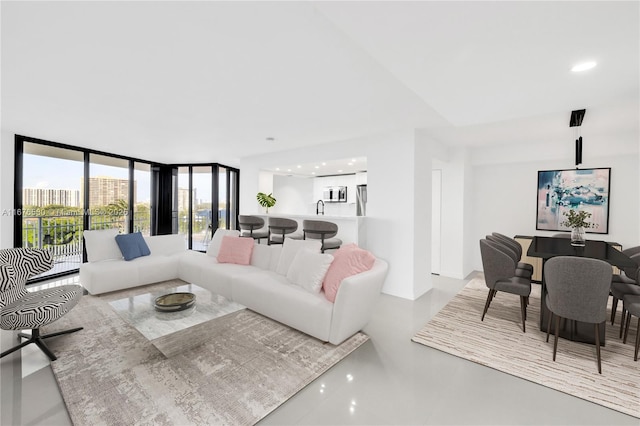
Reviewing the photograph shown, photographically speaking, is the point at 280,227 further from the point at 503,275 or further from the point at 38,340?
the point at 503,275

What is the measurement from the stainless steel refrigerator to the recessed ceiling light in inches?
174

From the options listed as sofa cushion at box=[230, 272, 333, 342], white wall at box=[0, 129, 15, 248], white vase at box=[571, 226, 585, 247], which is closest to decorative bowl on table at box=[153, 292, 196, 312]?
sofa cushion at box=[230, 272, 333, 342]

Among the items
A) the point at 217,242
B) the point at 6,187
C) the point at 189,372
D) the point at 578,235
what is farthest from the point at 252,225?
the point at 578,235

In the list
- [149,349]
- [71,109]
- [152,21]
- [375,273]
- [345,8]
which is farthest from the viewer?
[71,109]

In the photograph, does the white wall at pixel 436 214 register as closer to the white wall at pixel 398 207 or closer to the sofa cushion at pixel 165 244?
the white wall at pixel 398 207

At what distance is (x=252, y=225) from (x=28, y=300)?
118 inches

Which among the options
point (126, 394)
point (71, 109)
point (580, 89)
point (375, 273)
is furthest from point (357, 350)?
point (71, 109)

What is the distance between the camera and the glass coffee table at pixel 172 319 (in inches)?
Result: 91.7

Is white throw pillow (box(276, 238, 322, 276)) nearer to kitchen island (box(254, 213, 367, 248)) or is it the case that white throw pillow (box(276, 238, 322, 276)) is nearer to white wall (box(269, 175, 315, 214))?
kitchen island (box(254, 213, 367, 248))

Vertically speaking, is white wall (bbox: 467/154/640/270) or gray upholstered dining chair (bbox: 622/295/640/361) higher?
white wall (bbox: 467/154/640/270)

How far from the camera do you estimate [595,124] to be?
13.0 feet

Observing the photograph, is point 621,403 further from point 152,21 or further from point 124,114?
point 124,114

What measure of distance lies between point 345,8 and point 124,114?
3408mm

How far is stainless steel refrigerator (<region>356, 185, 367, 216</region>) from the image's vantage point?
650 centimetres
